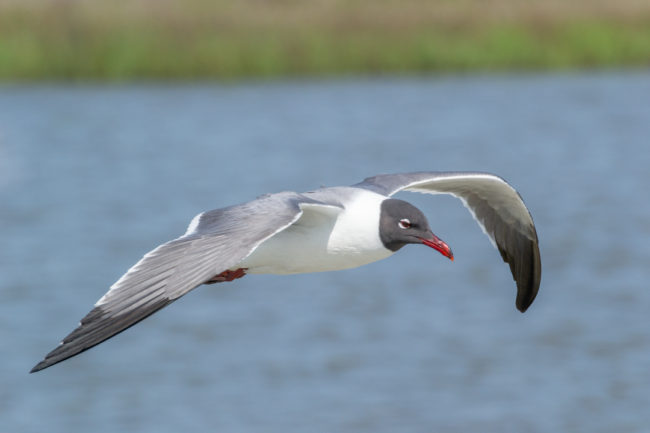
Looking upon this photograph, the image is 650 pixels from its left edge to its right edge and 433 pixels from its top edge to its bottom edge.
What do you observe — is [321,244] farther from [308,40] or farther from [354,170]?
[308,40]

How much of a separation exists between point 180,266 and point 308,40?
68.9ft

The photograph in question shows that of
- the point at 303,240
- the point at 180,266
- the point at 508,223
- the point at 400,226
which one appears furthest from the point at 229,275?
the point at 508,223

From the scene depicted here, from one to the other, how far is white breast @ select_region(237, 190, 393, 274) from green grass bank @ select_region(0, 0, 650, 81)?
19064mm

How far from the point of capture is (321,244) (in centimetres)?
630

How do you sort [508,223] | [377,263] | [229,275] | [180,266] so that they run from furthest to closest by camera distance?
[377,263]
[508,223]
[229,275]
[180,266]

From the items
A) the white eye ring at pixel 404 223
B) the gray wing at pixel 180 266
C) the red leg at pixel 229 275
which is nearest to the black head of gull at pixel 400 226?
the white eye ring at pixel 404 223

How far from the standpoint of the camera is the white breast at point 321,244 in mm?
6273

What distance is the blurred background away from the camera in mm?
10406

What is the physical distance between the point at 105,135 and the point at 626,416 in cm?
1524

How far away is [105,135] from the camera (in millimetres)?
23016

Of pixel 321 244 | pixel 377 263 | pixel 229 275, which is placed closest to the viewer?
pixel 229 275

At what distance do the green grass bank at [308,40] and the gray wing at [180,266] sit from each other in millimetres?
19409

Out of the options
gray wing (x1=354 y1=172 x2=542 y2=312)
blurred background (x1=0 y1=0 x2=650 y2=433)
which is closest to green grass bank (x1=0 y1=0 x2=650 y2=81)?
blurred background (x1=0 y1=0 x2=650 y2=433)

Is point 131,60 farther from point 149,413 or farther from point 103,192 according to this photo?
point 149,413
